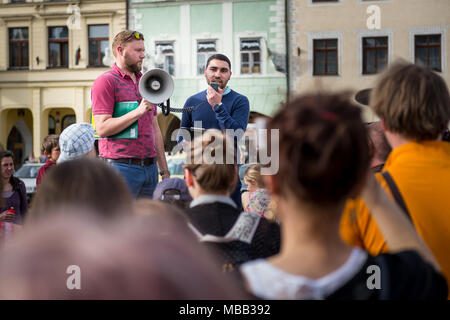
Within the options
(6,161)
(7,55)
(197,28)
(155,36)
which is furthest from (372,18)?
(6,161)

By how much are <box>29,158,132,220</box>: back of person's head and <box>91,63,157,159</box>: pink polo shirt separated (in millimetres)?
2599

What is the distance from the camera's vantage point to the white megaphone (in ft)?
13.9

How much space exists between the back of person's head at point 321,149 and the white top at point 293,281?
18 cm

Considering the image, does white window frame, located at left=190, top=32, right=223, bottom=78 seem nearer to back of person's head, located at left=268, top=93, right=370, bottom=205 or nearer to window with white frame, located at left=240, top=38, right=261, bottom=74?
window with white frame, located at left=240, top=38, right=261, bottom=74

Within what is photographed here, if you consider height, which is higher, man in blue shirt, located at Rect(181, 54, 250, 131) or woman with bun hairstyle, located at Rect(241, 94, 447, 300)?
man in blue shirt, located at Rect(181, 54, 250, 131)

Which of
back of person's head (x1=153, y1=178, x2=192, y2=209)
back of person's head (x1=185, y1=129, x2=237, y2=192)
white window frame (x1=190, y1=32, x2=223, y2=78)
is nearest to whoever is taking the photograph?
back of person's head (x1=185, y1=129, x2=237, y2=192)

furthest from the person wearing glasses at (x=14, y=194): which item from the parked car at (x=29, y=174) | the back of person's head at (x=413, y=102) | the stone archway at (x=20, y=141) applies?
the stone archway at (x=20, y=141)

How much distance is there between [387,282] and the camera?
1604 millimetres

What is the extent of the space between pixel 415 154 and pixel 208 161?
101 cm

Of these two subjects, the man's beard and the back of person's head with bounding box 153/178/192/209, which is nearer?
the back of person's head with bounding box 153/178/192/209

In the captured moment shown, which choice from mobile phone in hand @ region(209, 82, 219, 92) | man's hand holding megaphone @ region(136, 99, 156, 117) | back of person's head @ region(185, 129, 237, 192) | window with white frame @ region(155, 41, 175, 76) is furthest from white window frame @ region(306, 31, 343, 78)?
back of person's head @ region(185, 129, 237, 192)

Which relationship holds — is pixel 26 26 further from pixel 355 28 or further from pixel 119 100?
pixel 119 100

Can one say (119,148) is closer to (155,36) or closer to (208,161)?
(208,161)

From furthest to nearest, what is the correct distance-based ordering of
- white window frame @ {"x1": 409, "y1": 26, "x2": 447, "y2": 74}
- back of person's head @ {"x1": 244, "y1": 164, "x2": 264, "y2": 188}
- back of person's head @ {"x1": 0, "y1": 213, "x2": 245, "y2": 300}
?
white window frame @ {"x1": 409, "y1": 26, "x2": 447, "y2": 74}, back of person's head @ {"x1": 244, "y1": 164, "x2": 264, "y2": 188}, back of person's head @ {"x1": 0, "y1": 213, "x2": 245, "y2": 300}
